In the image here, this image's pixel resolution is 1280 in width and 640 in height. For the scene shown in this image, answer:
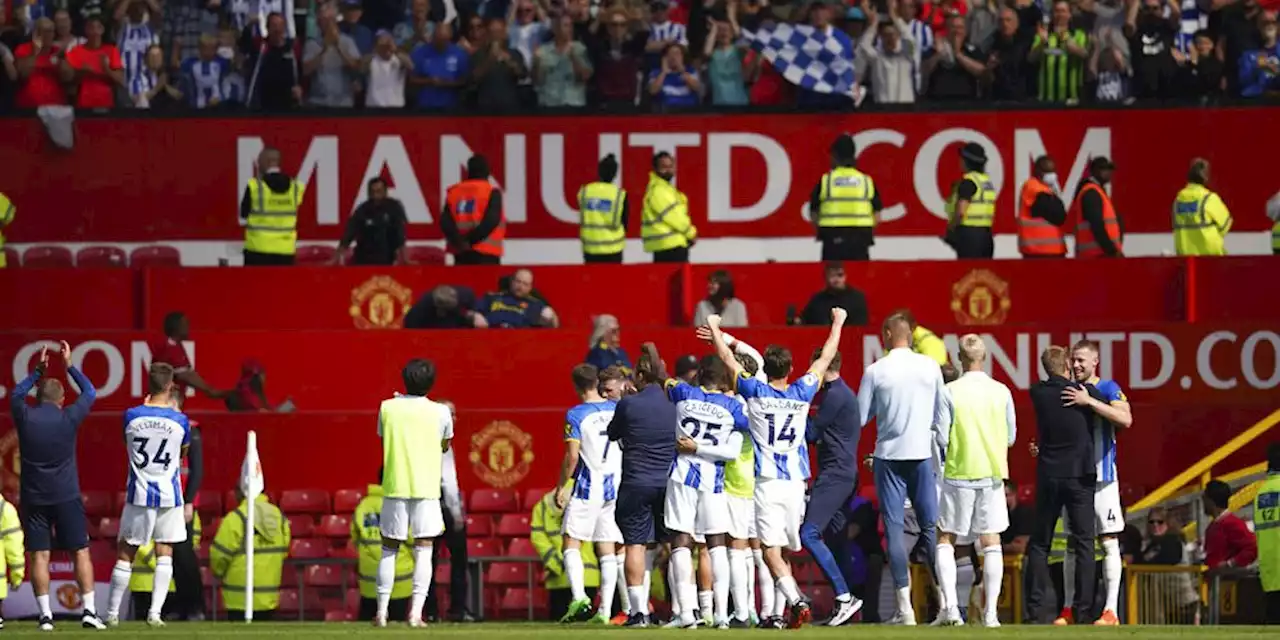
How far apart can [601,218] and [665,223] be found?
2.24 ft

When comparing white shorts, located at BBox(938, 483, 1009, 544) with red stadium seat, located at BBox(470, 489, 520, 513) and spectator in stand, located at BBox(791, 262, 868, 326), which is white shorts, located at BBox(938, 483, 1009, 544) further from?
red stadium seat, located at BBox(470, 489, 520, 513)

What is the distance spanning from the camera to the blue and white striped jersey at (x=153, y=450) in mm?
20312

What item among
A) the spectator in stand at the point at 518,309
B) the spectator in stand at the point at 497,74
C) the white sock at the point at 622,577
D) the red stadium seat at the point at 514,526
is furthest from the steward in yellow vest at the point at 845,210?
the white sock at the point at 622,577

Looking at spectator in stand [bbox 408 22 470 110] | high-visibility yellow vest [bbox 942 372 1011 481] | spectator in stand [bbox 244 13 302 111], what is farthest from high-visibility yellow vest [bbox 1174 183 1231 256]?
spectator in stand [bbox 244 13 302 111]

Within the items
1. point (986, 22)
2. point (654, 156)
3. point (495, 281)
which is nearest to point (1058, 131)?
point (986, 22)

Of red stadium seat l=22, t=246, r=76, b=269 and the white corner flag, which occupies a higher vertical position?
red stadium seat l=22, t=246, r=76, b=269

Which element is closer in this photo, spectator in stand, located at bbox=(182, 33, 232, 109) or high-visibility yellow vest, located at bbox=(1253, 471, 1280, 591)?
high-visibility yellow vest, located at bbox=(1253, 471, 1280, 591)

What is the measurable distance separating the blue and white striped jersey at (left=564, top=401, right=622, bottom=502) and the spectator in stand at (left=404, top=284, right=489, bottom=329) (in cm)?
659

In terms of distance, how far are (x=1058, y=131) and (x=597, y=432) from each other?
456 inches

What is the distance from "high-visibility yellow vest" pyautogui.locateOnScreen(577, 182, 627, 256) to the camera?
28.7 metres

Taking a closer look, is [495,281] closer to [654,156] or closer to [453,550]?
[654,156]

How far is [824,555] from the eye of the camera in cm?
1956

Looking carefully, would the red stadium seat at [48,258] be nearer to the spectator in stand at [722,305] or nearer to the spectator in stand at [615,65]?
the spectator in stand at [615,65]

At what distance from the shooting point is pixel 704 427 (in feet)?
62.1
